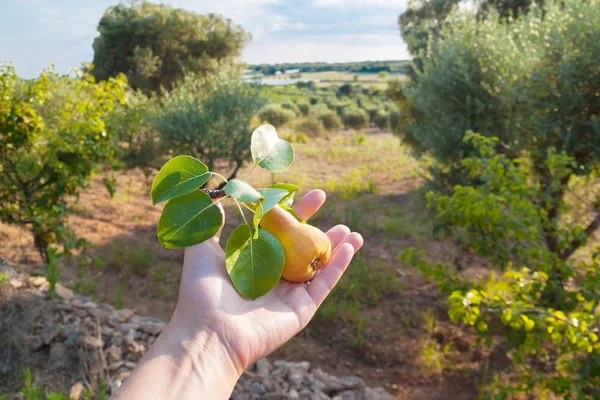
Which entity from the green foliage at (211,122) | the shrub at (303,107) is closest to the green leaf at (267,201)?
the green foliage at (211,122)

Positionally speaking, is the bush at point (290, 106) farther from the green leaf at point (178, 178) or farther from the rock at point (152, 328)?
the green leaf at point (178, 178)

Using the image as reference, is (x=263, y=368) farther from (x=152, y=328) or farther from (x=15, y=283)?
(x=15, y=283)

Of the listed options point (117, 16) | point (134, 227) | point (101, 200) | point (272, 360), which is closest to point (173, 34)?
point (117, 16)

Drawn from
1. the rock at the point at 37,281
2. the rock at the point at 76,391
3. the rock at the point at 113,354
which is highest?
the rock at the point at 37,281

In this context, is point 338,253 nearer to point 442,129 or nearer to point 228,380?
point 228,380

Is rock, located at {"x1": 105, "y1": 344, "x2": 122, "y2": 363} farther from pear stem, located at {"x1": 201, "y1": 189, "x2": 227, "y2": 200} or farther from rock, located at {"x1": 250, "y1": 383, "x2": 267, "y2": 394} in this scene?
pear stem, located at {"x1": 201, "y1": 189, "x2": 227, "y2": 200}

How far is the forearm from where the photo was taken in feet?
4.86

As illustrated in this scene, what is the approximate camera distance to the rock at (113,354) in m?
3.77

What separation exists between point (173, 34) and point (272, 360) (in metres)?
13.8

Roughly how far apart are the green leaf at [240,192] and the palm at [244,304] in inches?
18.8

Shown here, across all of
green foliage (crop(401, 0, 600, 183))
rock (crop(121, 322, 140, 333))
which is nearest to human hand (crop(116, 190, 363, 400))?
rock (crop(121, 322, 140, 333))

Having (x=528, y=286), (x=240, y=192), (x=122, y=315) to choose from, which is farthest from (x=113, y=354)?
(x=528, y=286)

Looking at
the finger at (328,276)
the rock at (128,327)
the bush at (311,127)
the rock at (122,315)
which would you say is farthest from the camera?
the bush at (311,127)

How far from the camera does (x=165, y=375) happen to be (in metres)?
1.54
